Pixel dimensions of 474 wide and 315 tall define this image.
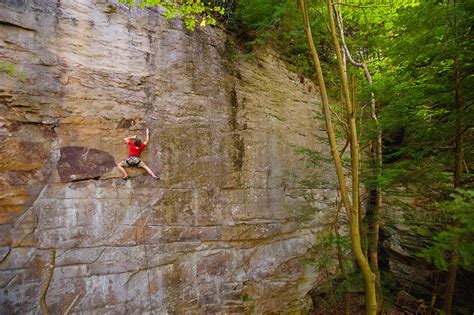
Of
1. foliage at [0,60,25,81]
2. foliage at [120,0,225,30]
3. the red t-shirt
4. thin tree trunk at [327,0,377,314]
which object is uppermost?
foliage at [120,0,225,30]

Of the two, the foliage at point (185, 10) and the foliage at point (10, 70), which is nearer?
the foliage at point (10, 70)

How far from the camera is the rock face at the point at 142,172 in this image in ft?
16.9

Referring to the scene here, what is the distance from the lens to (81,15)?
18.8 feet

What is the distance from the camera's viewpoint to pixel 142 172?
607 centimetres

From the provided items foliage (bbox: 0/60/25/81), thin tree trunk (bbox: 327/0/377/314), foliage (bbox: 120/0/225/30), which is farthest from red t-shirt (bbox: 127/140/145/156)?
thin tree trunk (bbox: 327/0/377/314)

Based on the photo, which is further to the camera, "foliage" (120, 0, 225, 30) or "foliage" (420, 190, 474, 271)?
"foliage" (120, 0, 225, 30)

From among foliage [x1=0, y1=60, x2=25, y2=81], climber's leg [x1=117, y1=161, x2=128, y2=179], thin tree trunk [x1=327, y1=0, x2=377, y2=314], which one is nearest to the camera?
thin tree trunk [x1=327, y1=0, x2=377, y2=314]

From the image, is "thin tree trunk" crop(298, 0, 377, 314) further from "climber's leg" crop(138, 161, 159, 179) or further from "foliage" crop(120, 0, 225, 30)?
"climber's leg" crop(138, 161, 159, 179)

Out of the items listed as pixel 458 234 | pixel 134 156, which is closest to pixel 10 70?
pixel 134 156

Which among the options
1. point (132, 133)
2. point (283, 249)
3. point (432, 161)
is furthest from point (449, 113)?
point (132, 133)

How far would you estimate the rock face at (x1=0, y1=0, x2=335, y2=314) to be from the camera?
16.9 ft

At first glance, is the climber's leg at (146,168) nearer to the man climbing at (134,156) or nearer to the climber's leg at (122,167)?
the man climbing at (134,156)

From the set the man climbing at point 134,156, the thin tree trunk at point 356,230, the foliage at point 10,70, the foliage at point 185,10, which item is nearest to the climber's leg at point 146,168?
the man climbing at point 134,156

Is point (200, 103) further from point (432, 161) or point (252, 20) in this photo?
point (432, 161)
